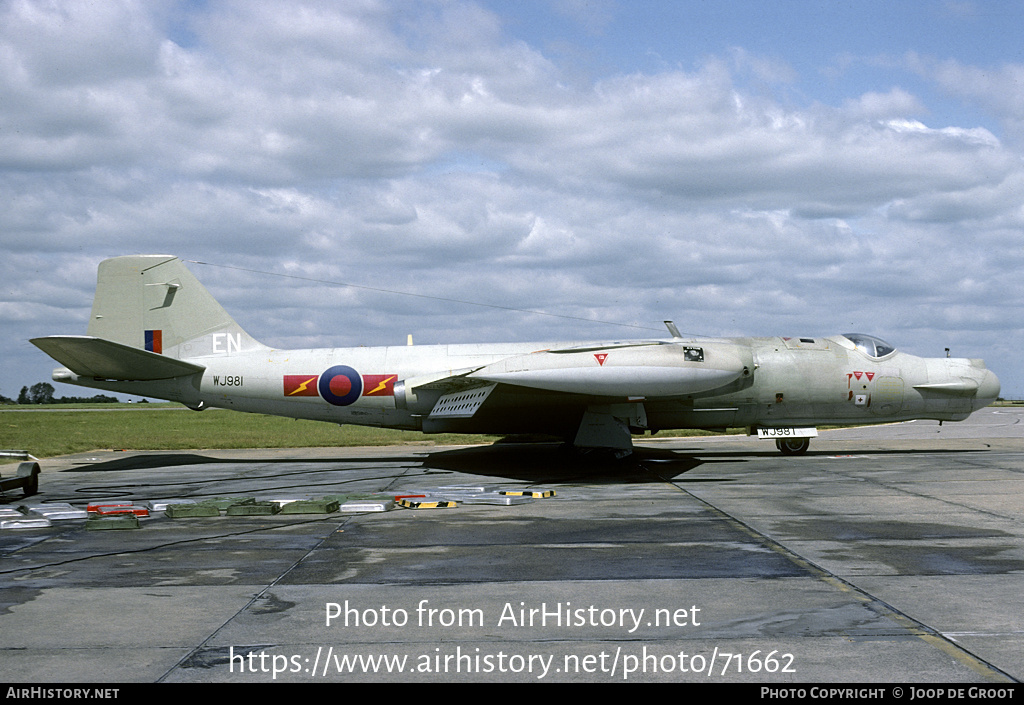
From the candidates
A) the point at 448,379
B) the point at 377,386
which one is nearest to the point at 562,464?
the point at 448,379

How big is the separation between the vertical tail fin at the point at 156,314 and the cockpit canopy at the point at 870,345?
15.1m

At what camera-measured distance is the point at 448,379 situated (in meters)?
18.0

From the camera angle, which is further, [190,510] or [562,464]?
[562,464]

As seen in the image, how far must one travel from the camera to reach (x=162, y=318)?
20.6m

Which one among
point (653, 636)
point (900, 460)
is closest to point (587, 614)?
point (653, 636)

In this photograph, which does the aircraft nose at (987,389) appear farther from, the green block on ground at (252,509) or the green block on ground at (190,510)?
the green block on ground at (190,510)

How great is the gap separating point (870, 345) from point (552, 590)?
15584mm

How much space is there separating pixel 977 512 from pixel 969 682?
25.0 ft

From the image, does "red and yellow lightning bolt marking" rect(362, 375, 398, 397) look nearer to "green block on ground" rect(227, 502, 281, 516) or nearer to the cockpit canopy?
"green block on ground" rect(227, 502, 281, 516)

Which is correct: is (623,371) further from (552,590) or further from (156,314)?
(156,314)

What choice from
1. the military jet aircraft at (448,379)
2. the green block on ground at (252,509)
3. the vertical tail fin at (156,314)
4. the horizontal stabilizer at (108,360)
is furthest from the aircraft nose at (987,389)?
the horizontal stabilizer at (108,360)

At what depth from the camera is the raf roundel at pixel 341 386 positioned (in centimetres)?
1948

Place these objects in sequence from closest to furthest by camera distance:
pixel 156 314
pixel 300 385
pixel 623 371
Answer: pixel 623 371
pixel 300 385
pixel 156 314

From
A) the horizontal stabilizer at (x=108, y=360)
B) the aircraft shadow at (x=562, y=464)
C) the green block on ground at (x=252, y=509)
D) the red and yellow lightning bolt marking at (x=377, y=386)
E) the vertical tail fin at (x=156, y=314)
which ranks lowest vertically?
the aircraft shadow at (x=562, y=464)
